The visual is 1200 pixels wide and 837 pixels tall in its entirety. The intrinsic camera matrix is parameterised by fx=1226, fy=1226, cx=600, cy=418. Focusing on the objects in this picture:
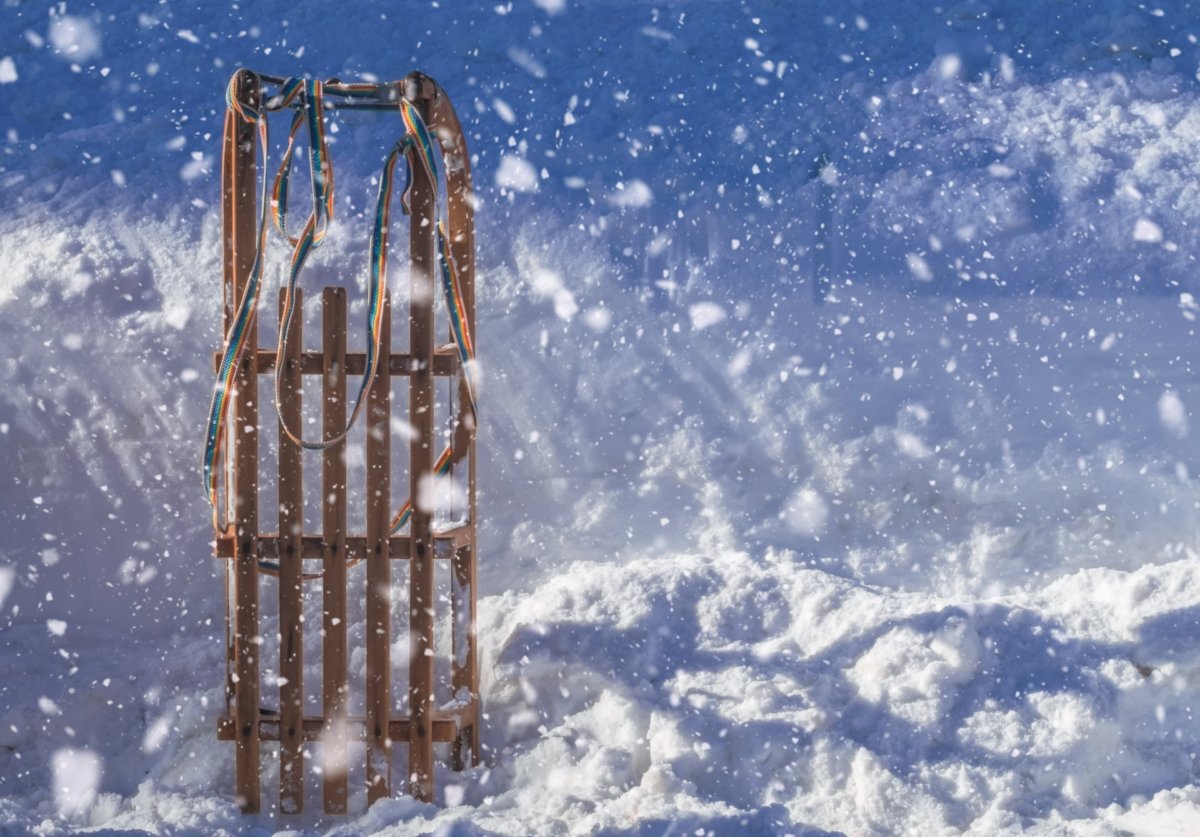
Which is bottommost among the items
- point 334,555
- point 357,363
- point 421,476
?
point 334,555

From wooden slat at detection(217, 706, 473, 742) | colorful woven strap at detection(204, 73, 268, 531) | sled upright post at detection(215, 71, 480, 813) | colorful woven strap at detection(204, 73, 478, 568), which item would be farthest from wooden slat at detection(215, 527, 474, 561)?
wooden slat at detection(217, 706, 473, 742)

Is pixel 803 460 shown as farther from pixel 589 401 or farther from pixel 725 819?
pixel 725 819

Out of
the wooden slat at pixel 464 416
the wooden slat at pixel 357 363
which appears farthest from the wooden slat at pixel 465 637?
the wooden slat at pixel 357 363

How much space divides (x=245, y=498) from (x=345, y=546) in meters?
0.32

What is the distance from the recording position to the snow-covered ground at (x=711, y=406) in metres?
3.53

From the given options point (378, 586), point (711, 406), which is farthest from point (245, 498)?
point (711, 406)

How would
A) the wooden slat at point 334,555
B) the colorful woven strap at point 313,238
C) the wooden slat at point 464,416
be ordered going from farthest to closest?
the wooden slat at point 464,416
the wooden slat at point 334,555
the colorful woven strap at point 313,238

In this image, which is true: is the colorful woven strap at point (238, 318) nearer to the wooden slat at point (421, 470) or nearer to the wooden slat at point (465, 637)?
the wooden slat at point (421, 470)

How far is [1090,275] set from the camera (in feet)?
17.8

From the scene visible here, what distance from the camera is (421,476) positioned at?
3.54 metres

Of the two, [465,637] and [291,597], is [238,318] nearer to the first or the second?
[291,597]

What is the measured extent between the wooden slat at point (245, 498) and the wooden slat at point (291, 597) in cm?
8

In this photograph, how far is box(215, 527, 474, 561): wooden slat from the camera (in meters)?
3.54

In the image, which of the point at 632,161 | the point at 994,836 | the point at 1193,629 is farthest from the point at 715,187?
the point at 994,836
